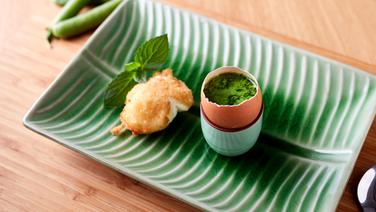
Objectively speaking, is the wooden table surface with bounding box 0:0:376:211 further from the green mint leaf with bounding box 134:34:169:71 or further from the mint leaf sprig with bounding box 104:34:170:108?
the green mint leaf with bounding box 134:34:169:71

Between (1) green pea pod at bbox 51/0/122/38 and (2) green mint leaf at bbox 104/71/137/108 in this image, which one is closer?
(2) green mint leaf at bbox 104/71/137/108

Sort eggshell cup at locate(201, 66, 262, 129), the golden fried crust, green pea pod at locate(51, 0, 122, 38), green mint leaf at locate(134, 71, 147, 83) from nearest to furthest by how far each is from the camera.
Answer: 1. eggshell cup at locate(201, 66, 262, 129)
2. the golden fried crust
3. green mint leaf at locate(134, 71, 147, 83)
4. green pea pod at locate(51, 0, 122, 38)

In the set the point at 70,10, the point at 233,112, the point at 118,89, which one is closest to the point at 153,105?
the point at 118,89

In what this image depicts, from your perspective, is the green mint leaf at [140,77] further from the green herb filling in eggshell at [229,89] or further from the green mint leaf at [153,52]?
the green herb filling in eggshell at [229,89]

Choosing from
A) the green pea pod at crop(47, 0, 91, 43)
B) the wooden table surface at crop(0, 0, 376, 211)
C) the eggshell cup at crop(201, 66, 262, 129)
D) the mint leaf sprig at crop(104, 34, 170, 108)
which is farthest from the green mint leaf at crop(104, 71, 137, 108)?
the green pea pod at crop(47, 0, 91, 43)

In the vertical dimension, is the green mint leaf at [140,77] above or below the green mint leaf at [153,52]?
below

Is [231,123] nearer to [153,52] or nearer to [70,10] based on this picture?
[153,52]

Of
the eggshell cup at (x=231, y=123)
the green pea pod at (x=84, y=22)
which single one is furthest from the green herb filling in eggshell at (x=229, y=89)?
the green pea pod at (x=84, y=22)

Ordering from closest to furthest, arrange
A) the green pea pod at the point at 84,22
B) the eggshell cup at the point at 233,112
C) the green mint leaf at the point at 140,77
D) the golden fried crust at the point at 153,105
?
the eggshell cup at the point at 233,112 < the golden fried crust at the point at 153,105 < the green mint leaf at the point at 140,77 < the green pea pod at the point at 84,22
